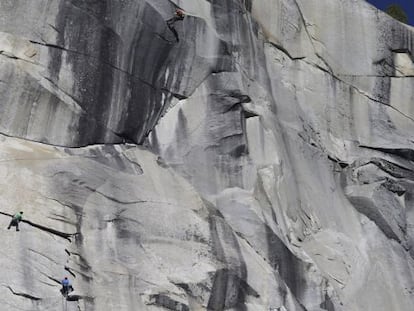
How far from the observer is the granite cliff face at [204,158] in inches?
846

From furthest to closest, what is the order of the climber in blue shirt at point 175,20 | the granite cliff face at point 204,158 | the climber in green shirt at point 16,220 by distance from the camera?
the climber in blue shirt at point 175,20
the granite cliff face at point 204,158
the climber in green shirt at point 16,220

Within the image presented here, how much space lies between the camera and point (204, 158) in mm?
24547

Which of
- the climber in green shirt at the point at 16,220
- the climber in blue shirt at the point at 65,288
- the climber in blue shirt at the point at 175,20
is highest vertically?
the climber in blue shirt at the point at 175,20

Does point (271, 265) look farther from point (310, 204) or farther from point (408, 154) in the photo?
point (408, 154)

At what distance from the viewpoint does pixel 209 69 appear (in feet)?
Answer: 84.3

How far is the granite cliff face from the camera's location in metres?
21.5

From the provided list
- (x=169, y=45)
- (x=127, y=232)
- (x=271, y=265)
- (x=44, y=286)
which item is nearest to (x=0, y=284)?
(x=44, y=286)

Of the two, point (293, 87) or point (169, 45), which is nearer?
point (169, 45)

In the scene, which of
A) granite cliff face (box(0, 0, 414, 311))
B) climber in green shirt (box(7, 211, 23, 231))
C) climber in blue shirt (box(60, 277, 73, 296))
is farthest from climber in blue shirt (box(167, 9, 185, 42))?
climber in blue shirt (box(60, 277, 73, 296))

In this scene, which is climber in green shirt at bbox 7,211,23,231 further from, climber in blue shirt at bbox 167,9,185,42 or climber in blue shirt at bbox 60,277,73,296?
climber in blue shirt at bbox 167,9,185,42

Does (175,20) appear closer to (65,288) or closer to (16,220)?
(16,220)

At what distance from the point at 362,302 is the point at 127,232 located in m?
5.65

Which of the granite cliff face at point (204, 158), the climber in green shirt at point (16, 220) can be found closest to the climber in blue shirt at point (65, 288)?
the granite cliff face at point (204, 158)

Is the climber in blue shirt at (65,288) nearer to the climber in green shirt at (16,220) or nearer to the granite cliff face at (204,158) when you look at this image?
the granite cliff face at (204,158)
